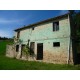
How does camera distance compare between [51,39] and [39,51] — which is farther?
[39,51]

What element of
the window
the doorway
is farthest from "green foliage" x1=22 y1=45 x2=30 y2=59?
the window

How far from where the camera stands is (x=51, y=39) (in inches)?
759

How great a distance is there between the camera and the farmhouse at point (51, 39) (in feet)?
56.3

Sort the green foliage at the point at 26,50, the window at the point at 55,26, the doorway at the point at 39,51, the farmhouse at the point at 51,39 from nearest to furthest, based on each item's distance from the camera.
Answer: the farmhouse at the point at 51,39, the window at the point at 55,26, the doorway at the point at 39,51, the green foliage at the point at 26,50

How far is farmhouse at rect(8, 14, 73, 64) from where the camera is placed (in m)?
17.2

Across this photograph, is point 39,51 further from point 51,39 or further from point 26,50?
point 51,39

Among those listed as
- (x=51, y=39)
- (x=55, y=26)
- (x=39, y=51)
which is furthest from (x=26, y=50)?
(x=55, y=26)

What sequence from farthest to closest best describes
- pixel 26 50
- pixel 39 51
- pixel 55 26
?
pixel 26 50, pixel 39 51, pixel 55 26

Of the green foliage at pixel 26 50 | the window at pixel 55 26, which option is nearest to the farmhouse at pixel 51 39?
the window at pixel 55 26

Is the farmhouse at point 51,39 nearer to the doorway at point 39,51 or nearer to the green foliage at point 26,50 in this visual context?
the doorway at point 39,51
